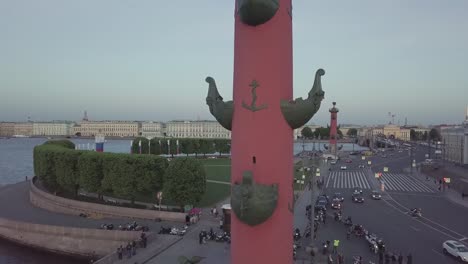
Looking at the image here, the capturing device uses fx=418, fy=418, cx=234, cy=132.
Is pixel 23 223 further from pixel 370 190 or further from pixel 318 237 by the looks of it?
pixel 370 190

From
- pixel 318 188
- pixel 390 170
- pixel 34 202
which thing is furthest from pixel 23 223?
pixel 390 170

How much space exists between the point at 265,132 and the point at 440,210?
3326 centimetres

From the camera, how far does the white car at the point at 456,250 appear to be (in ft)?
66.2

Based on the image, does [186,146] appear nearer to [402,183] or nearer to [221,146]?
[221,146]

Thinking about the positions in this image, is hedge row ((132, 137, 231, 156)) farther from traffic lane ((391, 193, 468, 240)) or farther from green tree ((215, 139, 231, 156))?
traffic lane ((391, 193, 468, 240))

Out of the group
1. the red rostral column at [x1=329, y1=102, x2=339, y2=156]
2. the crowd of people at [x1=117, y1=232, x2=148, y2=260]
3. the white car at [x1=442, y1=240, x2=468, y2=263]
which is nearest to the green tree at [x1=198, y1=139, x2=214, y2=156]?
the red rostral column at [x1=329, y1=102, x2=339, y2=156]

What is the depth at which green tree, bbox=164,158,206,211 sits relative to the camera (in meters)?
31.5

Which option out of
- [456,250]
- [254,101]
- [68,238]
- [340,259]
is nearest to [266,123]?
[254,101]

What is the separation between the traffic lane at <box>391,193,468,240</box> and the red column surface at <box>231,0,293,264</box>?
956 inches

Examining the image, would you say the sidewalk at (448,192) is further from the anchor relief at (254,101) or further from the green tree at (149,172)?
the anchor relief at (254,101)

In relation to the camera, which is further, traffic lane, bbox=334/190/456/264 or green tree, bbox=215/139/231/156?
green tree, bbox=215/139/231/156

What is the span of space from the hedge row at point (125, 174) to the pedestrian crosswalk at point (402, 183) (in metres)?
24.4

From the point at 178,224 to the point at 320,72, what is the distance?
2575 cm

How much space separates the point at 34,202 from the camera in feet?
129
